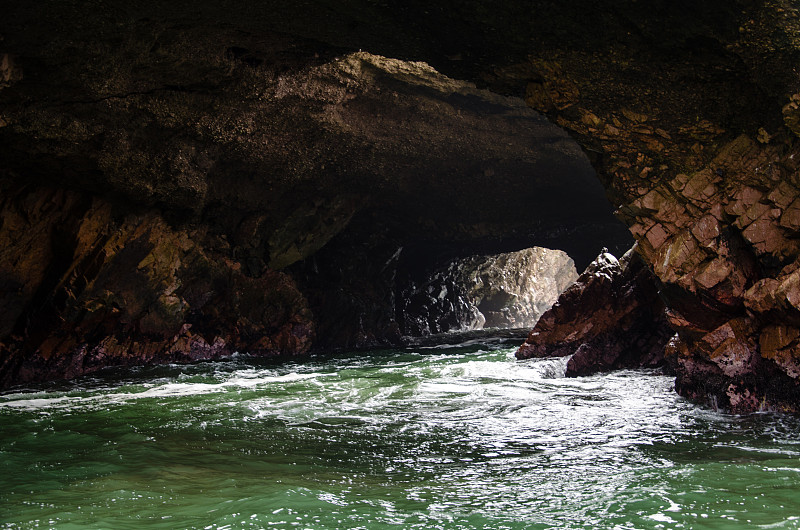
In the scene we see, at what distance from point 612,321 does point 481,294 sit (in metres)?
23.0

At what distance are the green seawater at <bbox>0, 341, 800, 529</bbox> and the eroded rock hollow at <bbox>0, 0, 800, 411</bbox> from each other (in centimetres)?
183

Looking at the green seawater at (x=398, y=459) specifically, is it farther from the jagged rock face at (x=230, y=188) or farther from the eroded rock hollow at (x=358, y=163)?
the jagged rock face at (x=230, y=188)

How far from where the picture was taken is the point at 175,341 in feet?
51.6

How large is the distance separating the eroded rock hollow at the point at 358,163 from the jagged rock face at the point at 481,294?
176 inches

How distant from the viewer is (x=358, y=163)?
16609 millimetres

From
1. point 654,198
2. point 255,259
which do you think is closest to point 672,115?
point 654,198

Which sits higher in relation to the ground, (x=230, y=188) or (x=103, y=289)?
(x=230, y=188)

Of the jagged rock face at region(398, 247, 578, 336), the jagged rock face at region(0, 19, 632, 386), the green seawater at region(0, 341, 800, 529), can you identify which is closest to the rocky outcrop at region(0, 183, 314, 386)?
the jagged rock face at region(0, 19, 632, 386)

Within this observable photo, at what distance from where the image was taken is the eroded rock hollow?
6898 mm

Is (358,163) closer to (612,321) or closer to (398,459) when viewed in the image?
(612,321)

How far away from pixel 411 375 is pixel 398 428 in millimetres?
4905

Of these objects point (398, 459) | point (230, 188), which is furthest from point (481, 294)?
point (398, 459)

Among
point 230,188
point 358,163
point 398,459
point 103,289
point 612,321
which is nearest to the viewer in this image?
point 398,459

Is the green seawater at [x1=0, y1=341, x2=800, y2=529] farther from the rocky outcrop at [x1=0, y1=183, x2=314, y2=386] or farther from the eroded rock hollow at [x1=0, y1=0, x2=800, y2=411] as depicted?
the rocky outcrop at [x1=0, y1=183, x2=314, y2=386]
